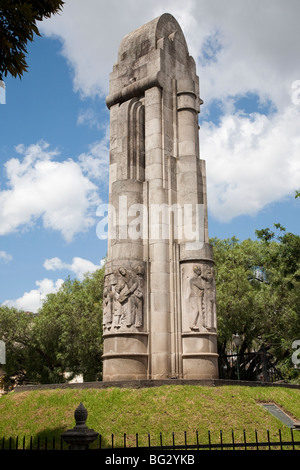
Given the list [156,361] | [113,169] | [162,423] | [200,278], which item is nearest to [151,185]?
[113,169]

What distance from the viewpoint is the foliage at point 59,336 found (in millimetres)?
29656

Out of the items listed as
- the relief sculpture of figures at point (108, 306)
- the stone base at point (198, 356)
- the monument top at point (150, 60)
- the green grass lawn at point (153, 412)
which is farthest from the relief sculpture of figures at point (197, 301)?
the monument top at point (150, 60)

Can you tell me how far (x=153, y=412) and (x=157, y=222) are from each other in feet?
23.4

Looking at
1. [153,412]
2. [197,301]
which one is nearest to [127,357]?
[197,301]

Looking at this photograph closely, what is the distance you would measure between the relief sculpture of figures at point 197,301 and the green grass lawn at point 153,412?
8.26 ft

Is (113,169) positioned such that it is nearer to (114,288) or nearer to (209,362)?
(114,288)

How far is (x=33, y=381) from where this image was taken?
111 feet

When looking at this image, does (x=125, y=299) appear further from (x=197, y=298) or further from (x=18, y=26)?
(x=18, y=26)

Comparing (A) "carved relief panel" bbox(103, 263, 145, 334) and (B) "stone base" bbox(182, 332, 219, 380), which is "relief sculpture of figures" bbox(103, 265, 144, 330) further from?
(B) "stone base" bbox(182, 332, 219, 380)

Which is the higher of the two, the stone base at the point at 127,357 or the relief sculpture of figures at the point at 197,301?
the relief sculpture of figures at the point at 197,301

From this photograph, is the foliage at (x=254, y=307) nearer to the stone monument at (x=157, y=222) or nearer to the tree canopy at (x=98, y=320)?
the tree canopy at (x=98, y=320)

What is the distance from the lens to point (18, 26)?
866 centimetres

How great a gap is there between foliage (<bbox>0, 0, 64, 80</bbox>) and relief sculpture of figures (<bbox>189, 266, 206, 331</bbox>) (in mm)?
9455
